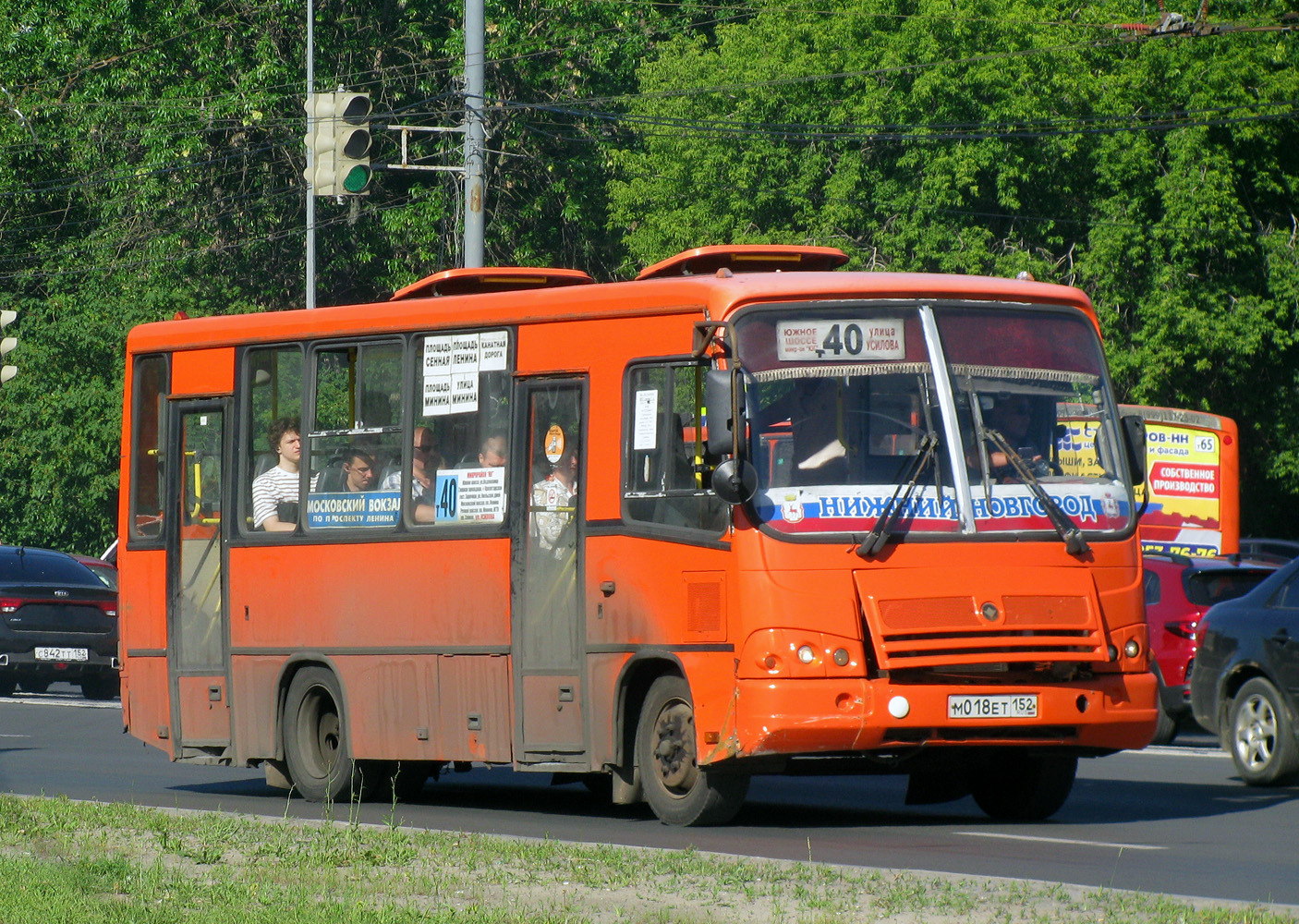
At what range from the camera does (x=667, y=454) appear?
11406 mm

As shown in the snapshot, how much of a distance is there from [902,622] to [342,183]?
35.2 feet

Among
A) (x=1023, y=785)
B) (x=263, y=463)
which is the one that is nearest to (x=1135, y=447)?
(x=1023, y=785)

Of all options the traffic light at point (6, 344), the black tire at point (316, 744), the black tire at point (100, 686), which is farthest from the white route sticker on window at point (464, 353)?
the black tire at point (100, 686)

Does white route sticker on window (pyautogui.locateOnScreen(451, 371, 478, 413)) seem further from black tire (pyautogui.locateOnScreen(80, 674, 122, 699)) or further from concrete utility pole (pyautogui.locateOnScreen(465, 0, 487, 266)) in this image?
black tire (pyautogui.locateOnScreen(80, 674, 122, 699))

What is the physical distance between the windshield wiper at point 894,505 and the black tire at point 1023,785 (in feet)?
5.36

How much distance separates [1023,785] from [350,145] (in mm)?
10086

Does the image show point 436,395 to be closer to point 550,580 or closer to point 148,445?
point 550,580

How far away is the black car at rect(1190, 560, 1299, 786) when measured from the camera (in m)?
14.1

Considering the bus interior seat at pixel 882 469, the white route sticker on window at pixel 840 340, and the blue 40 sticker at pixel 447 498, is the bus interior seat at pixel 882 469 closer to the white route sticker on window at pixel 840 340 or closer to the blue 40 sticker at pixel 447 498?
the white route sticker on window at pixel 840 340

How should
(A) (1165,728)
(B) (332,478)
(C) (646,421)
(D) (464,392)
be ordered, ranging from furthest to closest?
(A) (1165,728)
(B) (332,478)
(D) (464,392)
(C) (646,421)

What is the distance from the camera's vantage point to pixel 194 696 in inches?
566

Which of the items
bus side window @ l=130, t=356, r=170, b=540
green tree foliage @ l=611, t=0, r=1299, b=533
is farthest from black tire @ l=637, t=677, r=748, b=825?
green tree foliage @ l=611, t=0, r=1299, b=533

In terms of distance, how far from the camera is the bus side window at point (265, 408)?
45.9ft

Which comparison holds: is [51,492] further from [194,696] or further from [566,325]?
[566,325]
